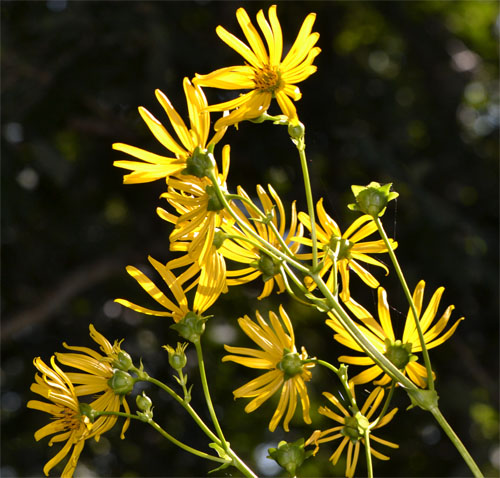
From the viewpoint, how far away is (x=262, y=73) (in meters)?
0.53

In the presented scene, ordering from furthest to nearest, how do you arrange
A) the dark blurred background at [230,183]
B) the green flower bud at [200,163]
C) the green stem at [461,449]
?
1. the dark blurred background at [230,183]
2. the green flower bud at [200,163]
3. the green stem at [461,449]

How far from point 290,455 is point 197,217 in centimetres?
20

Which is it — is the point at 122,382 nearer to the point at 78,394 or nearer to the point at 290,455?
the point at 78,394

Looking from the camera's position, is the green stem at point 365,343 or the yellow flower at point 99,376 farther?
the yellow flower at point 99,376

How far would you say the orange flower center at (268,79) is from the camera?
524 mm

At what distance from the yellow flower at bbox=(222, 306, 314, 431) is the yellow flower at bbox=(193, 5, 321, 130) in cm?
16

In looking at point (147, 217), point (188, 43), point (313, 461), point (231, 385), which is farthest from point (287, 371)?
point (313, 461)

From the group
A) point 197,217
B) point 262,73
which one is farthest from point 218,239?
point 262,73

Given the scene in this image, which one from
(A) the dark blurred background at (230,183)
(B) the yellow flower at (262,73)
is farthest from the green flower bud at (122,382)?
(A) the dark blurred background at (230,183)

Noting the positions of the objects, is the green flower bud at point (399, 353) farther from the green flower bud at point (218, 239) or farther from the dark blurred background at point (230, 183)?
the dark blurred background at point (230, 183)

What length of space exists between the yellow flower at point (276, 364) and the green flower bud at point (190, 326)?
3cm

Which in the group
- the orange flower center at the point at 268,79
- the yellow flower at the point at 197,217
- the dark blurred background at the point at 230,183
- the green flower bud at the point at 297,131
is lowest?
the dark blurred background at the point at 230,183

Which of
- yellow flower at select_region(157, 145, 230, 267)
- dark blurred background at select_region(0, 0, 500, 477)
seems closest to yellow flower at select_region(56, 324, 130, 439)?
yellow flower at select_region(157, 145, 230, 267)

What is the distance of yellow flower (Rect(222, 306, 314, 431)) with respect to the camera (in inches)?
22.7
